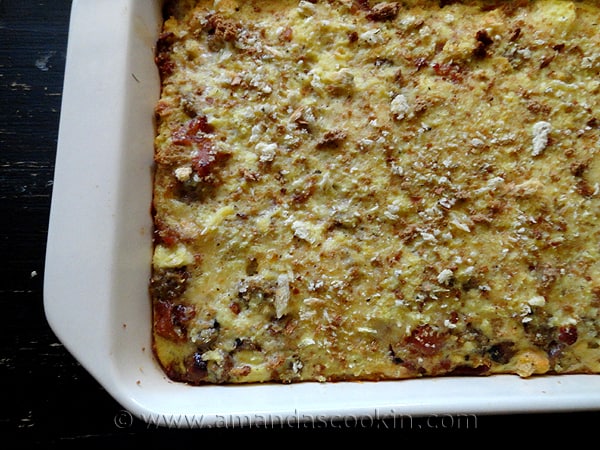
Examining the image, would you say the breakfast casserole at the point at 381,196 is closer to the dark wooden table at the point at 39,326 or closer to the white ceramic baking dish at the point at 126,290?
the white ceramic baking dish at the point at 126,290

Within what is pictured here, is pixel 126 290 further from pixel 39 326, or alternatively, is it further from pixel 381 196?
pixel 381 196

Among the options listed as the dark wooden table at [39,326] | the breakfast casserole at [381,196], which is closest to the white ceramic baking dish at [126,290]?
the breakfast casserole at [381,196]

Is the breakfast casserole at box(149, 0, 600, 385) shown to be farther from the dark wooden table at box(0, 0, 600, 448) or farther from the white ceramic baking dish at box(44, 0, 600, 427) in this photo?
the dark wooden table at box(0, 0, 600, 448)

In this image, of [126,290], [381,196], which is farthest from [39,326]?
[381,196]

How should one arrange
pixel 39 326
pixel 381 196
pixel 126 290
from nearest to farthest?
pixel 126 290
pixel 381 196
pixel 39 326

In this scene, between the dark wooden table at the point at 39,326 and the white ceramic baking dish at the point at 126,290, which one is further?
the dark wooden table at the point at 39,326

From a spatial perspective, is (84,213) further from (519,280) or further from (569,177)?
(569,177)
